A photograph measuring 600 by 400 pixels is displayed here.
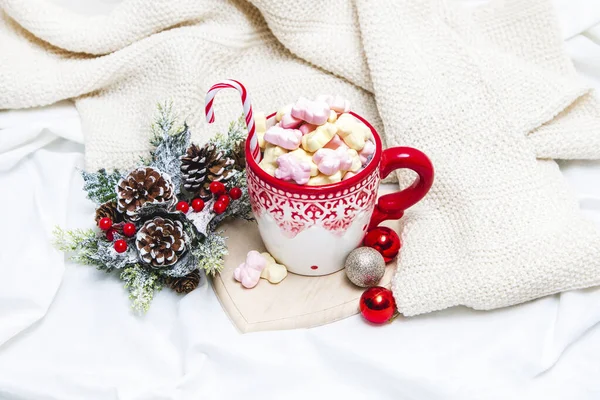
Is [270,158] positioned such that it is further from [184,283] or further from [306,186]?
[184,283]

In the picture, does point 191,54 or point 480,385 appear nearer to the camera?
point 480,385

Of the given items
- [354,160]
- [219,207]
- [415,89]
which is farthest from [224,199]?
[415,89]

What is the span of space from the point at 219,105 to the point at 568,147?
23.4 inches

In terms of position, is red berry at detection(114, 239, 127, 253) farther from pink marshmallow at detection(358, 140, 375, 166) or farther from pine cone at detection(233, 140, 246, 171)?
pink marshmallow at detection(358, 140, 375, 166)

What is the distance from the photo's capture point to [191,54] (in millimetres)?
1073

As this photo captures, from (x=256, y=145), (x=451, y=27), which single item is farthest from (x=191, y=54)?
(x=451, y=27)

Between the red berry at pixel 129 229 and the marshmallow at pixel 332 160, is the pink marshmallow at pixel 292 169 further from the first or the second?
the red berry at pixel 129 229

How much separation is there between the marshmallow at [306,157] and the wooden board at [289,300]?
0.19m

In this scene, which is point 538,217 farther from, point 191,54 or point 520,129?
point 191,54

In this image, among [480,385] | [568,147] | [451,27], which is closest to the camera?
[480,385]

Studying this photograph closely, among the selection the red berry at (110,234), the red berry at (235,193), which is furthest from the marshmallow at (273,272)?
the red berry at (110,234)

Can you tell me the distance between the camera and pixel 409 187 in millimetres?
873

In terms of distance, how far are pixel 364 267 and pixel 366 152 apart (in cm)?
16

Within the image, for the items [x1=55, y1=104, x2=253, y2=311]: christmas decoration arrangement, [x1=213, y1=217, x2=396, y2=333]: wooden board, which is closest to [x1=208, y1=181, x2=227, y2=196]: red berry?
[x1=55, y1=104, x2=253, y2=311]: christmas decoration arrangement
